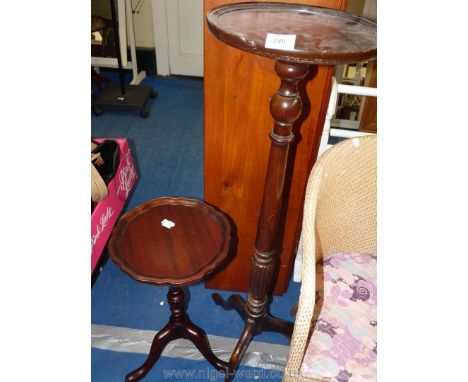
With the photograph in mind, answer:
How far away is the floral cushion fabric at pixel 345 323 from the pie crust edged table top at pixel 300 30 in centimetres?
77

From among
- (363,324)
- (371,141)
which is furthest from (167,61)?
(363,324)

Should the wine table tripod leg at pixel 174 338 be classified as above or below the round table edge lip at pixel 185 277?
below

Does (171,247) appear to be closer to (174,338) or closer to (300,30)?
(174,338)

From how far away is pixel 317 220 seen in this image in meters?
1.27

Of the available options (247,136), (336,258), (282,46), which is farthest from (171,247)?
(282,46)

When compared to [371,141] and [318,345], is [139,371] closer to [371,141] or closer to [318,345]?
[318,345]

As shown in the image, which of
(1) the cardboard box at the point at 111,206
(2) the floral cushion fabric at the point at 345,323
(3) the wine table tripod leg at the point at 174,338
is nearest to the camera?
(2) the floral cushion fabric at the point at 345,323

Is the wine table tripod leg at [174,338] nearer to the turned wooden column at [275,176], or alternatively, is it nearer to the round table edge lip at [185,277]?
the turned wooden column at [275,176]

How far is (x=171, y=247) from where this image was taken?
49.6 inches

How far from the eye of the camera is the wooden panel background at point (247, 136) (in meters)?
Answer: 1.26

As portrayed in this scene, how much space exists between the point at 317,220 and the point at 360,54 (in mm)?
621

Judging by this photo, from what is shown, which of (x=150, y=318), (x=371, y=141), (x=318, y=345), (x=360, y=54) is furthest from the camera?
(x=150, y=318)

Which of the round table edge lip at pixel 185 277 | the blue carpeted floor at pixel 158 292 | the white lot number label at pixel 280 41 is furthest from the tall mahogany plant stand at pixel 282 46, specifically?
the blue carpeted floor at pixel 158 292

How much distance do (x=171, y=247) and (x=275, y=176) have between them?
0.42m
